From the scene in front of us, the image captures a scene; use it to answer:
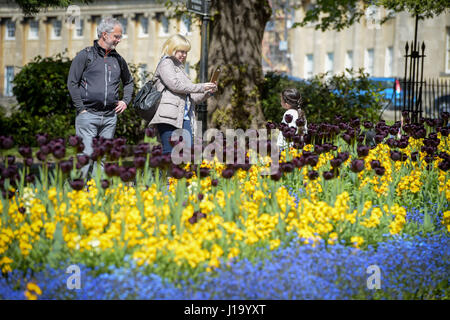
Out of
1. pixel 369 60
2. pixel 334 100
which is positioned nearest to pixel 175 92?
pixel 334 100

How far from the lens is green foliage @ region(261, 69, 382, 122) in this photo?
43.1 ft

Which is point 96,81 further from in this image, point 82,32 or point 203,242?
point 82,32

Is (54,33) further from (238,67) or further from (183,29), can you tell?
(238,67)

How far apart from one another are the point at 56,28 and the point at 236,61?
144 feet

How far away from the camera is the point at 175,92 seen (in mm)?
7176

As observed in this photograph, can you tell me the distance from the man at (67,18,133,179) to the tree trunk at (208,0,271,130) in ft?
19.9

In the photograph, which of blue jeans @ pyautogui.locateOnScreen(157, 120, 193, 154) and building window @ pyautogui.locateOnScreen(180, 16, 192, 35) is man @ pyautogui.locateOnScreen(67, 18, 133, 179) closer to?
blue jeans @ pyautogui.locateOnScreen(157, 120, 193, 154)

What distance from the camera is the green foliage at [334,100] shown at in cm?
1312

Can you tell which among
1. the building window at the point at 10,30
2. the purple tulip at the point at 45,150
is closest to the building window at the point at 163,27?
the building window at the point at 10,30

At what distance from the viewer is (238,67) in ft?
43.1

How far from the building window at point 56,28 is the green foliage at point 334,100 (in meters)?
43.0
